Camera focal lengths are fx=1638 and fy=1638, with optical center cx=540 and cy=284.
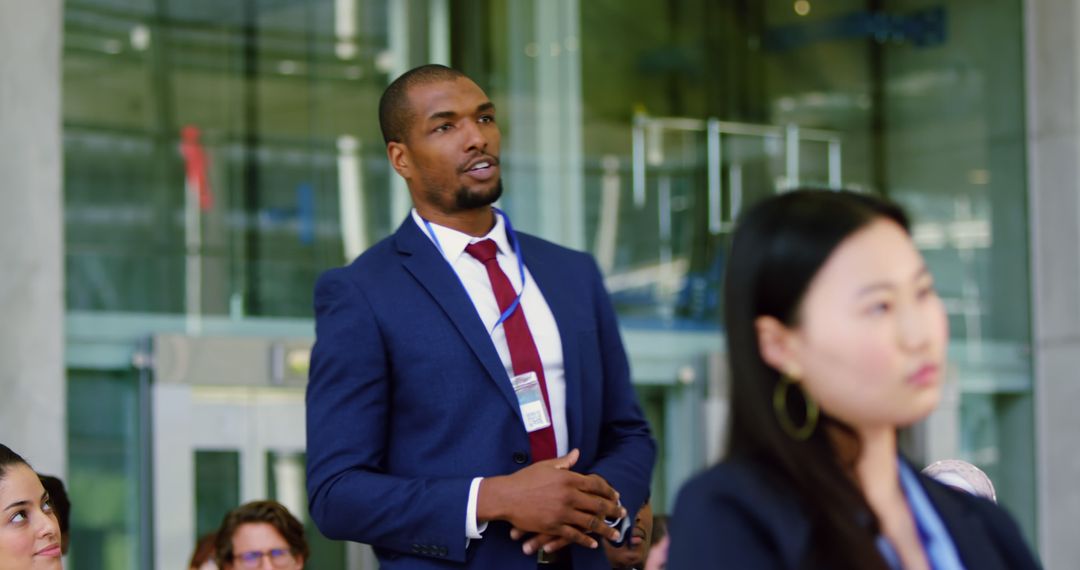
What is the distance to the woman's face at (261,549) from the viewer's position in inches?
237

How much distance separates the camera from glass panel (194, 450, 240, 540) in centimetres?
916

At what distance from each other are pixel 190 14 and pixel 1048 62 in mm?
7175

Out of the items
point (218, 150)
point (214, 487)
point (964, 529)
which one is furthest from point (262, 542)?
point (964, 529)

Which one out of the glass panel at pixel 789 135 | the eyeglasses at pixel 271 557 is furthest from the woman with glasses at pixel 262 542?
the glass panel at pixel 789 135

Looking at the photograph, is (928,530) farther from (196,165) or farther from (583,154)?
(583,154)

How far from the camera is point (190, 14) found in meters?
9.68

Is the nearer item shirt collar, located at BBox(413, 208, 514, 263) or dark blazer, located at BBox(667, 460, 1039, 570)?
dark blazer, located at BBox(667, 460, 1039, 570)

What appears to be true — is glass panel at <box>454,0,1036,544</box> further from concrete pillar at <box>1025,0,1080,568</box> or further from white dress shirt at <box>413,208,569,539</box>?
white dress shirt at <box>413,208,569,539</box>

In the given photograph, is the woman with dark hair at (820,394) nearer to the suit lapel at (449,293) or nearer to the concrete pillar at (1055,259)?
the suit lapel at (449,293)

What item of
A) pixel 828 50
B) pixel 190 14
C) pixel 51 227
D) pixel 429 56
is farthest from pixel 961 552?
pixel 828 50

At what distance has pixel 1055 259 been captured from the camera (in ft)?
43.6

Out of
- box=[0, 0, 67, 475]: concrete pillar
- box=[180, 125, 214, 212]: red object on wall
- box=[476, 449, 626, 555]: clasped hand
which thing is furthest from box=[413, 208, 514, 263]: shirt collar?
box=[180, 125, 214, 212]: red object on wall

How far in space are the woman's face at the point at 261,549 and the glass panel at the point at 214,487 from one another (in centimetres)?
308

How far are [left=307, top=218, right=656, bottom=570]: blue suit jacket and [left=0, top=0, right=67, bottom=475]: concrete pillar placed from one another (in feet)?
16.6
